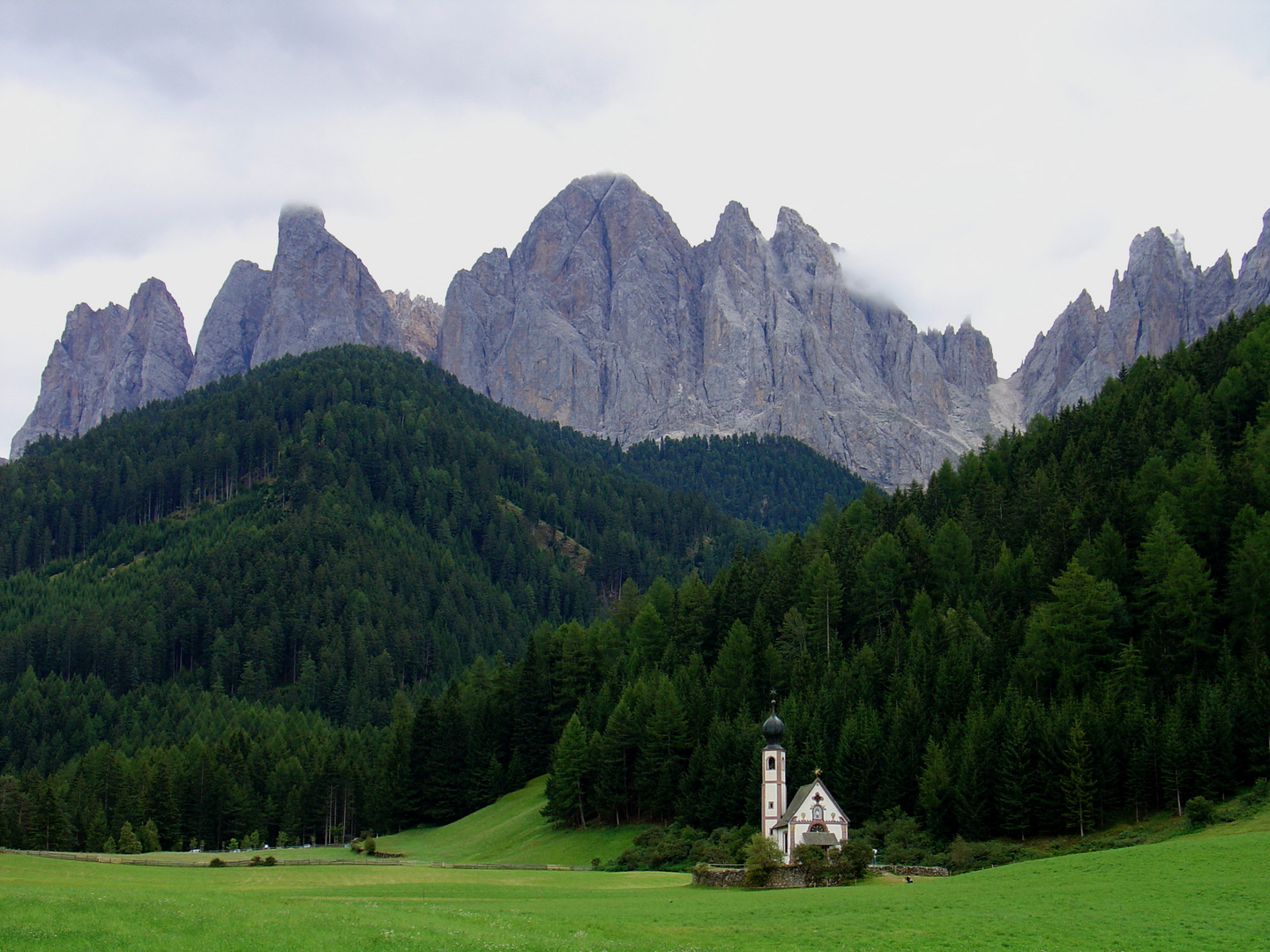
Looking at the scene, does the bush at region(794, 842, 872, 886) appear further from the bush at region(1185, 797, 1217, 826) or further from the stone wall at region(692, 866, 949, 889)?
the bush at region(1185, 797, 1217, 826)

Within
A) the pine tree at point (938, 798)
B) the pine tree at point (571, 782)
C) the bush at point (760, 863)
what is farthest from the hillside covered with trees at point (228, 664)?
the bush at point (760, 863)

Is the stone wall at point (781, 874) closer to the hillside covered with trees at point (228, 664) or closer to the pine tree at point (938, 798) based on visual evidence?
the pine tree at point (938, 798)

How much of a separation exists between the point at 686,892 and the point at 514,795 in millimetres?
48589

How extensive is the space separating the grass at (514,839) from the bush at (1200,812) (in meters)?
34.0

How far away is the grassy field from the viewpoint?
93.4 feet

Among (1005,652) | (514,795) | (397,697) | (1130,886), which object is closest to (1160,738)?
(1005,652)

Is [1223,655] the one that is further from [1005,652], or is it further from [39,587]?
[39,587]

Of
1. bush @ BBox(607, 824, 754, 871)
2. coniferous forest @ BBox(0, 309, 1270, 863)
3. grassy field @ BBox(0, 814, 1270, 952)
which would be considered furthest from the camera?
bush @ BBox(607, 824, 754, 871)

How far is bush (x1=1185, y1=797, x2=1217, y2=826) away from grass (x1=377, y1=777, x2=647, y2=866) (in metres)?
34.0

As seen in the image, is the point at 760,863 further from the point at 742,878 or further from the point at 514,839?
the point at 514,839

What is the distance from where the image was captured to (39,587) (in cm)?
17625

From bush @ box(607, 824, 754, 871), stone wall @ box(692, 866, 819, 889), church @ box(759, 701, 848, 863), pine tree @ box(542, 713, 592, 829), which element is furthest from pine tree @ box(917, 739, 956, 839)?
pine tree @ box(542, 713, 592, 829)

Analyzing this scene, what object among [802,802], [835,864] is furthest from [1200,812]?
[802,802]

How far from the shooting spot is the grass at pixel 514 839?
75188mm
